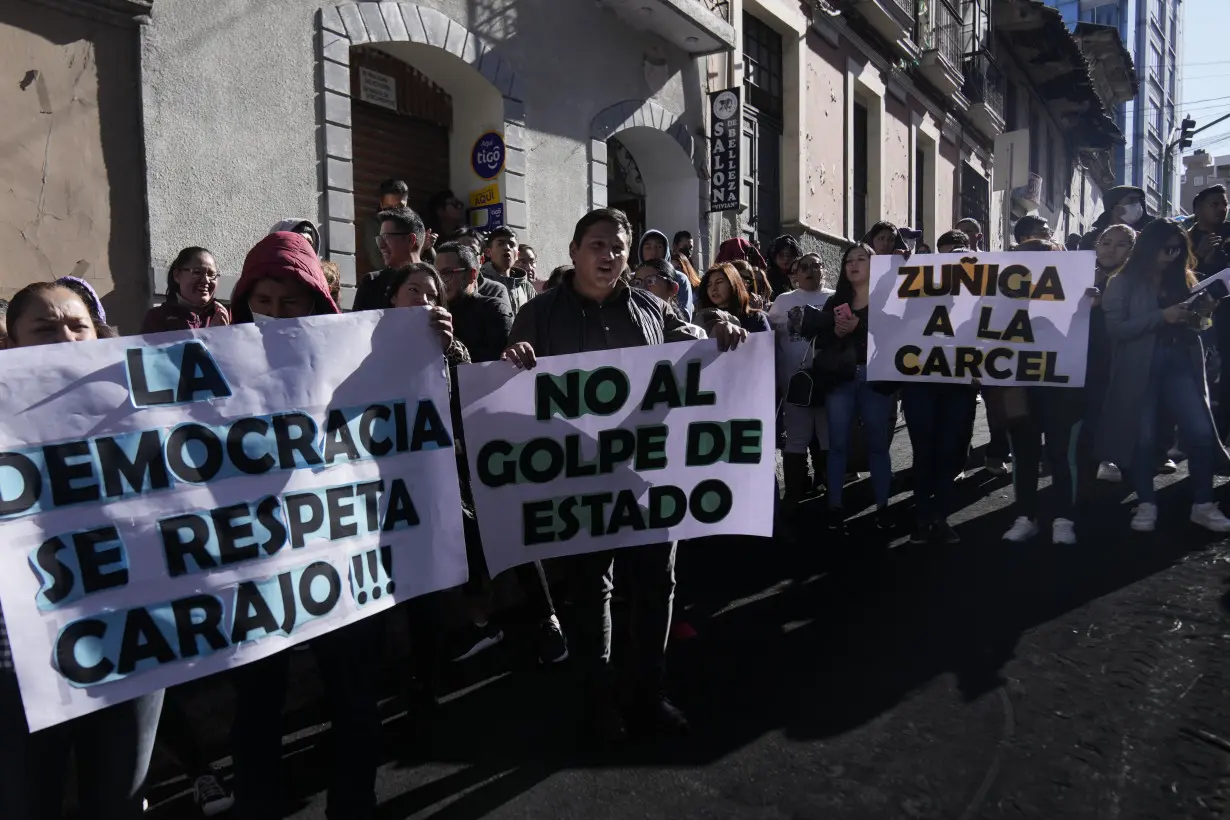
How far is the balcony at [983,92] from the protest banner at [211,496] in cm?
2353

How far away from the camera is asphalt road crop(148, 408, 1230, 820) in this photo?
276cm

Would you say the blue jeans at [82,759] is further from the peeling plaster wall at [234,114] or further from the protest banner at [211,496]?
the peeling plaster wall at [234,114]

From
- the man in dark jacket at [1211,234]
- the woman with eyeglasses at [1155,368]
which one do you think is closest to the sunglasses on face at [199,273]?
the woman with eyeglasses at [1155,368]

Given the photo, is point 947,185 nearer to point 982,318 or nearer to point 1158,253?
point 1158,253

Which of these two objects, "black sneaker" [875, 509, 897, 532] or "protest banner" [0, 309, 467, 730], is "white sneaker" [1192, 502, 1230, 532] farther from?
"protest banner" [0, 309, 467, 730]

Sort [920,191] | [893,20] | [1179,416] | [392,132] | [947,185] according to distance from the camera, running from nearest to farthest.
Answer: [1179,416], [392,132], [893,20], [920,191], [947,185]

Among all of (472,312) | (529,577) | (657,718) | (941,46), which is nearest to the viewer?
(657,718)

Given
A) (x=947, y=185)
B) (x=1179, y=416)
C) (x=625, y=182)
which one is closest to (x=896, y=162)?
Answer: (x=947, y=185)

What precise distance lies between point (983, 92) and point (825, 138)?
10.3 m

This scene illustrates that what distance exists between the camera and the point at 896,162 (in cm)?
1969

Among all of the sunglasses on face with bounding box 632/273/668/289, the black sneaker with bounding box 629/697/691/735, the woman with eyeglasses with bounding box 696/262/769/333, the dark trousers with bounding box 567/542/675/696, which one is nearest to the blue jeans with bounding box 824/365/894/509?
the woman with eyeglasses with bounding box 696/262/769/333

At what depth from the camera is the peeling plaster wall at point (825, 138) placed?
1561 centimetres

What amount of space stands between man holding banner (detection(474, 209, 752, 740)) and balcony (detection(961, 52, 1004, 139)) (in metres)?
22.7

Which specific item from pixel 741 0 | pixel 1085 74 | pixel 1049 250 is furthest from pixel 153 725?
pixel 1085 74
